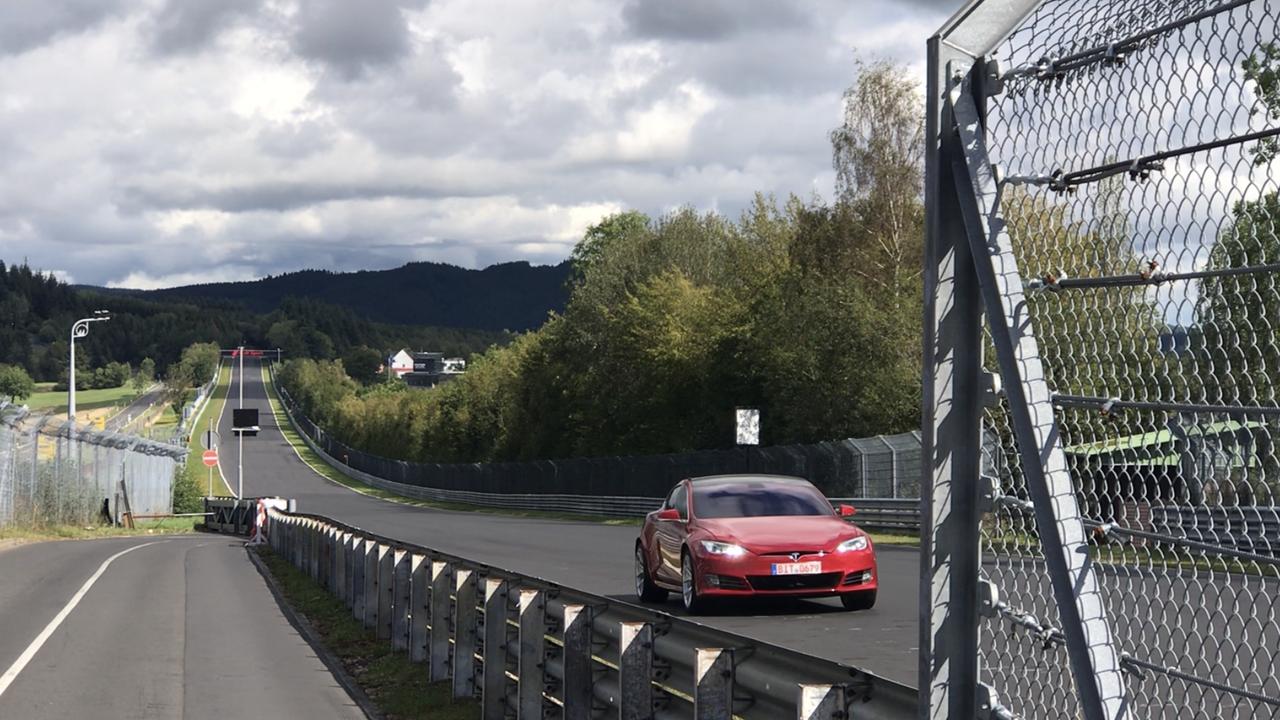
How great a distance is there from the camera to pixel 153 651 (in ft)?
52.9

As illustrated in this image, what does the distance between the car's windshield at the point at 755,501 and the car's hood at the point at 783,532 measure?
0.18 meters

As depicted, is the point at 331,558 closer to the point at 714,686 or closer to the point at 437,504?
the point at 714,686

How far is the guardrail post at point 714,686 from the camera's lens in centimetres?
688

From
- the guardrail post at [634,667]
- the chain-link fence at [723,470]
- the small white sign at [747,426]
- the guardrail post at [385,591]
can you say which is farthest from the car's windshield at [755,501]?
the small white sign at [747,426]

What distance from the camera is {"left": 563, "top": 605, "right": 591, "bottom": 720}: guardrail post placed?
29.5 feet

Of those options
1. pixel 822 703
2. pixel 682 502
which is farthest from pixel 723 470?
pixel 822 703

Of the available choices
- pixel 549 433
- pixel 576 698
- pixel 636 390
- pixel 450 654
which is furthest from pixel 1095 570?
pixel 549 433

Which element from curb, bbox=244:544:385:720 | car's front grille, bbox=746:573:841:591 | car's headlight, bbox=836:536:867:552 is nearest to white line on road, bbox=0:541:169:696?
curb, bbox=244:544:385:720

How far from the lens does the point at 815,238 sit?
5772 cm

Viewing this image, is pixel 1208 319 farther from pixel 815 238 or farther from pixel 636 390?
pixel 636 390

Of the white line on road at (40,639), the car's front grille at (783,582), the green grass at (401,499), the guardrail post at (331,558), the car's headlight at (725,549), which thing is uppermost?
the car's headlight at (725,549)

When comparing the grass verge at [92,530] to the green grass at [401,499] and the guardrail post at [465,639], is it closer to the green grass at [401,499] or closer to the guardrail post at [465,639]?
the green grass at [401,499]

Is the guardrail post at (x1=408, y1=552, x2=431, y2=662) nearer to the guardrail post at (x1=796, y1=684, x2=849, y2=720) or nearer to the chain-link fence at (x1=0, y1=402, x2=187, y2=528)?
the guardrail post at (x1=796, y1=684, x2=849, y2=720)

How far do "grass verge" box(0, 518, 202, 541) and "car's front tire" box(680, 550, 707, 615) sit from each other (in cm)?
3080
